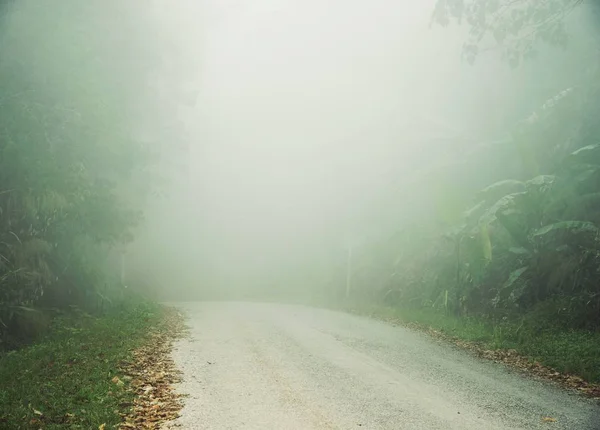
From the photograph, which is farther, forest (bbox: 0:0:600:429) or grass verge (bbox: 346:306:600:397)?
forest (bbox: 0:0:600:429)

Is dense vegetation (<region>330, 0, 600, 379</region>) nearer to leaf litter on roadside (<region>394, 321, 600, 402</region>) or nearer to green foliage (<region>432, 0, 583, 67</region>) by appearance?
green foliage (<region>432, 0, 583, 67</region>)

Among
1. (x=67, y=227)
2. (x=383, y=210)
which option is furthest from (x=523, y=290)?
(x=383, y=210)

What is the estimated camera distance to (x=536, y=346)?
10.6m

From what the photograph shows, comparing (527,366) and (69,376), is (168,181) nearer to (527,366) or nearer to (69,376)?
(69,376)

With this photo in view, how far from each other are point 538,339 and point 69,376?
9.44m

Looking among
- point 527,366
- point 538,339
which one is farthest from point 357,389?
point 538,339

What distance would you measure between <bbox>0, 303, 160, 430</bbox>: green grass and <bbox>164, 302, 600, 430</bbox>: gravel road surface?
1.15 meters

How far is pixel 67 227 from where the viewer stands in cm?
1526

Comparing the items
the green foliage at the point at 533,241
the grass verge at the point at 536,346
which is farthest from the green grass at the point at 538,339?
the green foliage at the point at 533,241

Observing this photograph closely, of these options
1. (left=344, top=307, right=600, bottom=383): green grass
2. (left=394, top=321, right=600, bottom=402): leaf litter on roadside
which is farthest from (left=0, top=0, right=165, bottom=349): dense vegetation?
(left=344, top=307, right=600, bottom=383): green grass

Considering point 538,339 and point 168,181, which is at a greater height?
point 168,181

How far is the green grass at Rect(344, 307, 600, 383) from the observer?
9086mm

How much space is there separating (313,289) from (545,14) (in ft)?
97.9

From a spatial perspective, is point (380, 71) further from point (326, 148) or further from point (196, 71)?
point (196, 71)
